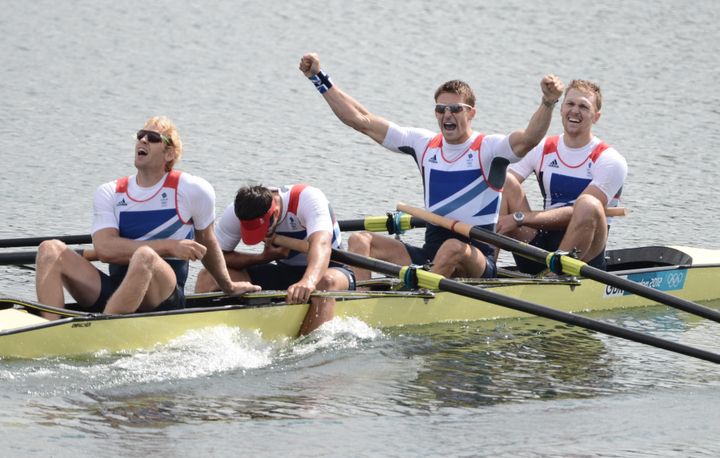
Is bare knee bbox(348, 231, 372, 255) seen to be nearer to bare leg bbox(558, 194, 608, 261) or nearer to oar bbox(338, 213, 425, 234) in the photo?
oar bbox(338, 213, 425, 234)

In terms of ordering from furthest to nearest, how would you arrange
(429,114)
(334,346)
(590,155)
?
(429,114)
(590,155)
(334,346)

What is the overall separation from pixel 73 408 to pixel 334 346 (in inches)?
90.9

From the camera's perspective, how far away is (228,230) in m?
10.6

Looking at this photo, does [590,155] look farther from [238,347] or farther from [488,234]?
[238,347]

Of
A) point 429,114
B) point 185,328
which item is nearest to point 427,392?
point 185,328

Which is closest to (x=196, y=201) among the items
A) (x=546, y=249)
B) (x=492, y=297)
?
(x=492, y=297)

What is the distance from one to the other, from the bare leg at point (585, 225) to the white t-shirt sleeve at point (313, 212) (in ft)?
7.66

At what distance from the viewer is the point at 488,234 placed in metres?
11.1

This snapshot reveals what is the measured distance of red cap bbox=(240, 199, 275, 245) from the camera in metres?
10.1

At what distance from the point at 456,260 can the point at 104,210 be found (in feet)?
9.61

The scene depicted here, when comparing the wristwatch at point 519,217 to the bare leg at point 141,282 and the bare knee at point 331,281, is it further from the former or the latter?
the bare leg at point 141,282

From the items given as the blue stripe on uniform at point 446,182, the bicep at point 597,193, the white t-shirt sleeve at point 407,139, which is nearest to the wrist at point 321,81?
the white t-shirt sleeve at point 407,139

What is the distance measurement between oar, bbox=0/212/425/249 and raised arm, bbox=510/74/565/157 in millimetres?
1385

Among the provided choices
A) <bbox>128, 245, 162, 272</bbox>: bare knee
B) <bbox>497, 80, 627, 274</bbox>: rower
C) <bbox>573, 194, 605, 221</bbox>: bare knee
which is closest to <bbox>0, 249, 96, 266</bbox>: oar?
<bbox>128, 245, 162, 272</bbox>: bare knee
